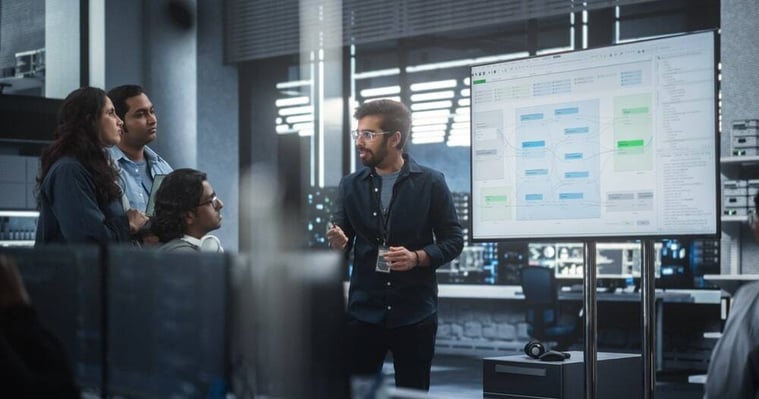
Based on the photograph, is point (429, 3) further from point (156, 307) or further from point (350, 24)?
point (156, 307)

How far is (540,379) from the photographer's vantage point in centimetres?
287

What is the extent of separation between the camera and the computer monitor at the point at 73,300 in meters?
1.48

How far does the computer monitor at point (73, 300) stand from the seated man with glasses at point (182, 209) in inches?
40.8

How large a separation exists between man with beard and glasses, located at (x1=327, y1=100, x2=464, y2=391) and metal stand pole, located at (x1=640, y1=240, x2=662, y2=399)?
0.61 m

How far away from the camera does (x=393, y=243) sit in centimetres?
312

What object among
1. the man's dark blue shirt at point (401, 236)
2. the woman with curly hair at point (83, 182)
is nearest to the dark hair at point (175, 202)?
the woman with curly hair at point (83, 182)

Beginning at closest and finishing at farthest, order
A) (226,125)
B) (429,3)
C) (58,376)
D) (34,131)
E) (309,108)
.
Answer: (58,376) < (34,131) < (429,3) < (226,125) < (309,108)

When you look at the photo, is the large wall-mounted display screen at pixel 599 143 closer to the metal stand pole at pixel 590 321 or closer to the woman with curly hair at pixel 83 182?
the metal stand pole at pixel 590 321

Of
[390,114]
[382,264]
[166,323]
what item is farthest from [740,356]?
[390,114]

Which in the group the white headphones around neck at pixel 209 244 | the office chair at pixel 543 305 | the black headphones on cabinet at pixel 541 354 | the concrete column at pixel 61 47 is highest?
the concrete column at pixel 61 47

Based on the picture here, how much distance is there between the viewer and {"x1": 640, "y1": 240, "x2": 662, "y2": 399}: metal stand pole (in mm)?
2715

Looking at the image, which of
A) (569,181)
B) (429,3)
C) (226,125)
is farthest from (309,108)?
(569,181)

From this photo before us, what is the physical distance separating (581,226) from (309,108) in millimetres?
6260

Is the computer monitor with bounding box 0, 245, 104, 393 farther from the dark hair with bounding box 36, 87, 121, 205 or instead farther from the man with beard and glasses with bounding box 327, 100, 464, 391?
the man with beard and glasses with bounding box 327, 100, 464, 391
